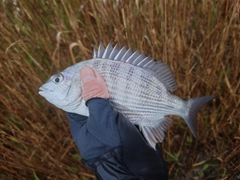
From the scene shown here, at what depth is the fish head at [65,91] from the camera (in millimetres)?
1066

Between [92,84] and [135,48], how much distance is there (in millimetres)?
622

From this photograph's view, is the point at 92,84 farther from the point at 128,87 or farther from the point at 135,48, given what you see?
the point at 135,48

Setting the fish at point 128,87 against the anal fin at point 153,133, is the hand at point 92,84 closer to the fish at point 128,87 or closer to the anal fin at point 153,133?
the fish at point 128,87

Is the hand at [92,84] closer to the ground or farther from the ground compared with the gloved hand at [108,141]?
farther from the ground

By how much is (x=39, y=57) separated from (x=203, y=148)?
1111 millimetres

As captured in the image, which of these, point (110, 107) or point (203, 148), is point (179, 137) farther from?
point (110, 107)

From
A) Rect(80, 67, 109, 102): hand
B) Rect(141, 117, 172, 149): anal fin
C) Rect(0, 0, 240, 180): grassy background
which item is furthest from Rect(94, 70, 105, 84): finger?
Rect(0, 0, 240, 180): grassy background

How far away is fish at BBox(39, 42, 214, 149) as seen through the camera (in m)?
1.08

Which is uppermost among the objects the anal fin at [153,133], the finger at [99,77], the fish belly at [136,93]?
the finger at [99,77]

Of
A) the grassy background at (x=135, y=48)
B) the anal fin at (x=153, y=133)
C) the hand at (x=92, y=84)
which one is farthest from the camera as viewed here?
the grassy background at (x=135, y=48)

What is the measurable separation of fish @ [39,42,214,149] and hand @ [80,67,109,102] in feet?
0.08

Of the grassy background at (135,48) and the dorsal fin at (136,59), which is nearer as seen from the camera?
the dorsal fin at (136,59)

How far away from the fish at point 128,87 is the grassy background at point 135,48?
0.38 meters


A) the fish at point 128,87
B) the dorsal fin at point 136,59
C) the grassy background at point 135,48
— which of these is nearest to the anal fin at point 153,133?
the fish at point 128,87
